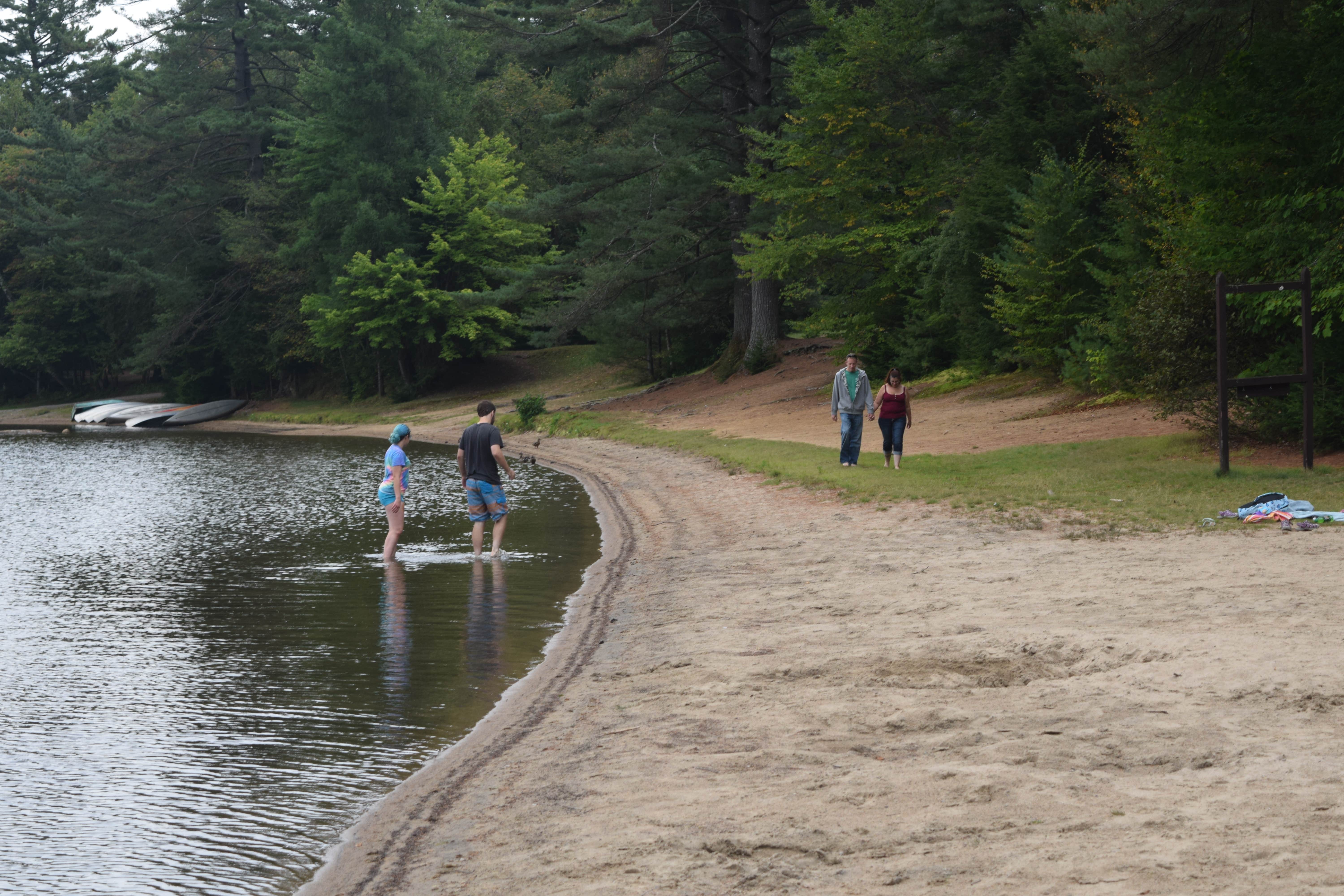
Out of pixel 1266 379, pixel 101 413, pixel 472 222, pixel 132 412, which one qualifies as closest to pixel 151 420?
pixel 132 412

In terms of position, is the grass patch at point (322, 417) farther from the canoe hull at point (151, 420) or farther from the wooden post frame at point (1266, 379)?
the wooden post frame at point (1266, 379)

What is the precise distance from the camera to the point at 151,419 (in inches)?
2093

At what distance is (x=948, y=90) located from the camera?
32.9 meters

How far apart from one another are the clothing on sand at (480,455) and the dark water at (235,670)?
1025 millimetres

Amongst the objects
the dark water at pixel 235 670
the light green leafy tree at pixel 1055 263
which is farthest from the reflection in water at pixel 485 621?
the light green leafy tree at pixel 1055 263

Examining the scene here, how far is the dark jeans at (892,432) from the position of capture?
18062mm

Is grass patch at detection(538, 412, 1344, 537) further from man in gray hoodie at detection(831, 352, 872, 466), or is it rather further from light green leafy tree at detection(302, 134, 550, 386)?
light green leafy tree at detection(302, 134, 550, 386)

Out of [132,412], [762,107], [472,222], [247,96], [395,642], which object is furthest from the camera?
[247,96]

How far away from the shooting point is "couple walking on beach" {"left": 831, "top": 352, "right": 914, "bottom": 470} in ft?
59.3

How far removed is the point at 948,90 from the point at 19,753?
30.1 m

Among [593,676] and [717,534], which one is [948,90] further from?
[593,676]

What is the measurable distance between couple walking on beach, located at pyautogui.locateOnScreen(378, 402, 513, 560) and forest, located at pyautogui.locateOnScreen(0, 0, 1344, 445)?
9.90 meters

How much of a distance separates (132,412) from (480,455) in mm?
45749

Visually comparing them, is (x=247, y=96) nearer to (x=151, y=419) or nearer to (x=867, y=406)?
(x=151, y=419)
